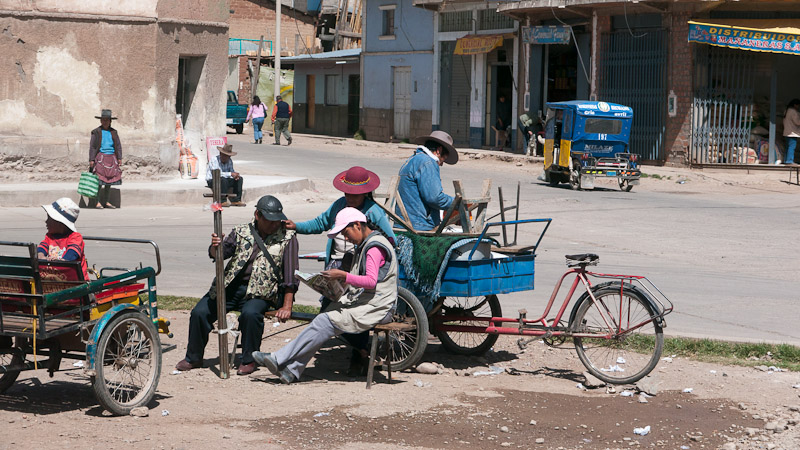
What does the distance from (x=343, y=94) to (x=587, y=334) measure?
121ft

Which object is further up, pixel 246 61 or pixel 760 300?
pixel 246 61

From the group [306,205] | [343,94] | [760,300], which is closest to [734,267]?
[760,300]

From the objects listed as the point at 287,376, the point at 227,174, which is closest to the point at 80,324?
the point at 287,376

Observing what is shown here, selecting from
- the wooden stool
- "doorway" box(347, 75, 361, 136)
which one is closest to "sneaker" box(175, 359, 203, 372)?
the wooden stool

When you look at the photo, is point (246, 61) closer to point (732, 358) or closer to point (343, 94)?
point (343, 94)

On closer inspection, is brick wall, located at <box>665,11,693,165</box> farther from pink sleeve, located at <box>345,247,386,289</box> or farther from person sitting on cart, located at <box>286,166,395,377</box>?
pink sleeve, located at <box>345,247,386,289</box>

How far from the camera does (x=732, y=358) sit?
7.68 meters

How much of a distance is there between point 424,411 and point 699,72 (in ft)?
70.4

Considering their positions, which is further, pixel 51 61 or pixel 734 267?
pixel 51 61

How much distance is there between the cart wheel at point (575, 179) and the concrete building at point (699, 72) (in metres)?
5.52

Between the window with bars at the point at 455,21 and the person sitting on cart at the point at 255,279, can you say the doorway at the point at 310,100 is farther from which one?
the person sitting on cart at the point at 255,279

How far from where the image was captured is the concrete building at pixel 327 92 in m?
42.9

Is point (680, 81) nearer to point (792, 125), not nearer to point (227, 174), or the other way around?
point (792, 125)

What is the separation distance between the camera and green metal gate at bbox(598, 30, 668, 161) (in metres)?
26.6
